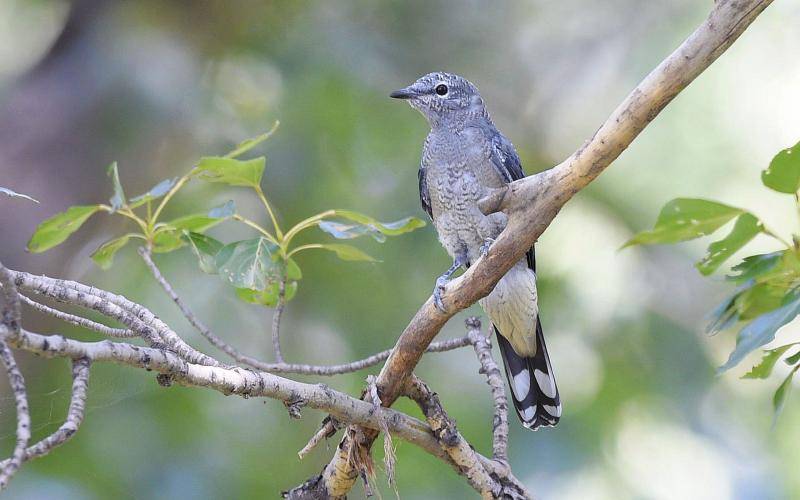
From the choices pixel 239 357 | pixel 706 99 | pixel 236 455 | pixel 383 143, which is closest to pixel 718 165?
pixel 706 99

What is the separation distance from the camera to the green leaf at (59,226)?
2457 millimetres

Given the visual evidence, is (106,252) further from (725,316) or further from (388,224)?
(725,316)

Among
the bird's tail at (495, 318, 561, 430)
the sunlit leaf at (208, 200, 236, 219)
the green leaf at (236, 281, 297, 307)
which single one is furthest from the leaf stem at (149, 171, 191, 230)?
the bird's tail at (495, 318, 561, 430)

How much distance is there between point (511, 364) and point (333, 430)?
1.42 meters

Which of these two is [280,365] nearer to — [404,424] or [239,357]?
[239,357]

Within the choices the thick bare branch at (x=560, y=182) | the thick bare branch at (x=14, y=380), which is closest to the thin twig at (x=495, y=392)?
the thick bare branch at (x=560, y=182)

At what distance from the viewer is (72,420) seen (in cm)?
143

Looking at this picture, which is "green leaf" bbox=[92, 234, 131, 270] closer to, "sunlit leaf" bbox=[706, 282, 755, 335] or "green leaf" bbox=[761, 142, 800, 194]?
"sunlit leaf" bbox=[706, 282, 755, 335]

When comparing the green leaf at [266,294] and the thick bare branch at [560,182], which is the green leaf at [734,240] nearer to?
the thick bare branch at [560,182]

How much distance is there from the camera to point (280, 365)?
2.51 metres

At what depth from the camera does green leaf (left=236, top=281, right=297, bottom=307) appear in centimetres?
269

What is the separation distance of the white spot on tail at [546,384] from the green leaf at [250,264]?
1431mm

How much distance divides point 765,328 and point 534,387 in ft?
6.63

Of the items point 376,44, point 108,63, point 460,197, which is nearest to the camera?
point 460,197
